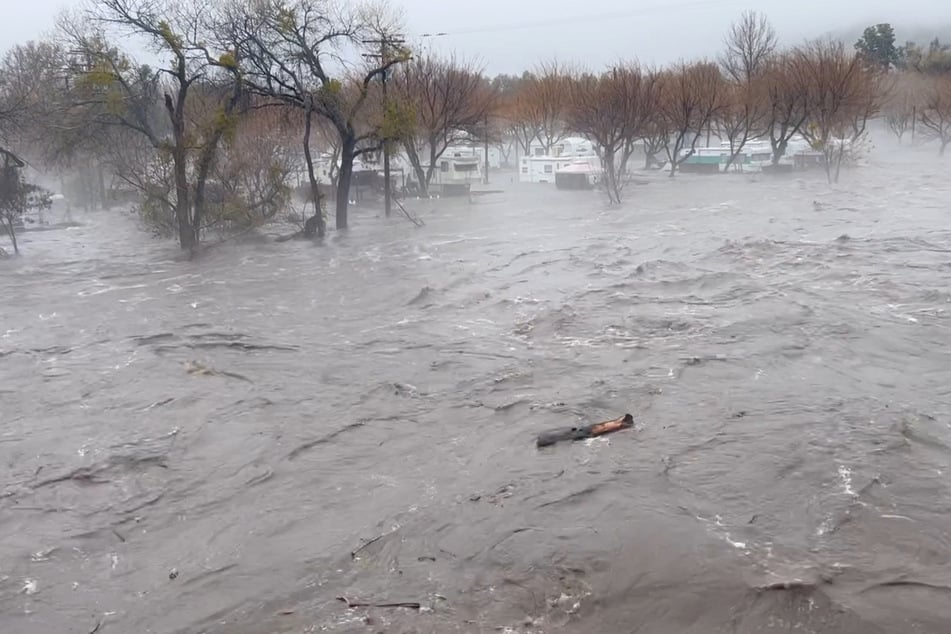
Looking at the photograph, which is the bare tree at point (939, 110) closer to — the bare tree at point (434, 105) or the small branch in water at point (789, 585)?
the bare tree at point (434, 105)

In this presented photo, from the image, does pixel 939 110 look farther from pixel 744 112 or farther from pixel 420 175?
pixel 420 175

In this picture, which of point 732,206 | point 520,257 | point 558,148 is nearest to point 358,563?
point 520,257

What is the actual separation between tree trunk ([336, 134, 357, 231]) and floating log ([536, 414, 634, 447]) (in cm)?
2070

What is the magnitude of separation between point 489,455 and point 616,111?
36093mm

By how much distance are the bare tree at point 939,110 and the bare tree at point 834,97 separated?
7366 mm

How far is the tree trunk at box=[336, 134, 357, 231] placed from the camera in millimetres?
29141

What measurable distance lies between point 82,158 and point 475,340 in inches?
1103

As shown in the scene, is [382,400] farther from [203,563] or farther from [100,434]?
[203,563]

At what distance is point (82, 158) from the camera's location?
3659 centimetres

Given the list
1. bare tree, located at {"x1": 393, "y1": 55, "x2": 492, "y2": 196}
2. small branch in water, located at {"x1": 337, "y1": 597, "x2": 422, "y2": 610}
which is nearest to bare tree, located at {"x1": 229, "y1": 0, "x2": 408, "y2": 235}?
bare tree, located at {"x1": 393, "y1": 55, "x2": 492, "y2": 196}

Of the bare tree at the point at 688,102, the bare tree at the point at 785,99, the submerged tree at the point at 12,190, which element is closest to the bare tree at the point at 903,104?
the bare tree at the point at 785,99

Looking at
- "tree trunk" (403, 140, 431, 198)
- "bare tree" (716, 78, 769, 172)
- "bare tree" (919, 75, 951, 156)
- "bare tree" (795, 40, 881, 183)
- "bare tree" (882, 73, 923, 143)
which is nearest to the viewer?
"tree trunk" (403, 140, 431, 198)

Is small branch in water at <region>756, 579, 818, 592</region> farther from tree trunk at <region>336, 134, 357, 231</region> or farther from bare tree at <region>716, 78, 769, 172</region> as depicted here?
bare tree at <region>716, 78, 769, 172</region>

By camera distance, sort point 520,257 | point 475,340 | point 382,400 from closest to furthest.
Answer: point 382,400 → point 475,340 → point 520,257
